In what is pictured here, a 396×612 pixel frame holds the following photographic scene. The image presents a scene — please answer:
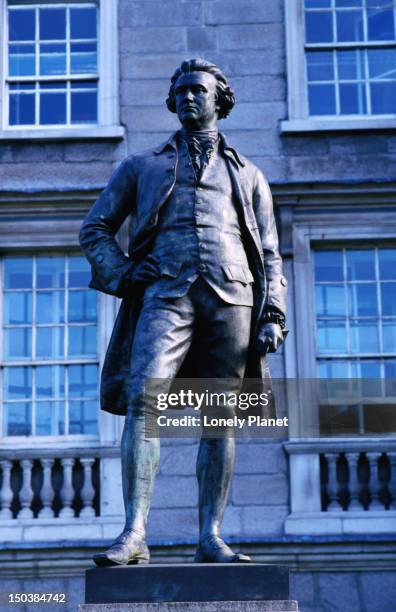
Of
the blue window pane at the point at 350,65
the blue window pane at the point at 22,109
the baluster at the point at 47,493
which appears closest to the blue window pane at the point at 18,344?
the baluster at the point at 47,493

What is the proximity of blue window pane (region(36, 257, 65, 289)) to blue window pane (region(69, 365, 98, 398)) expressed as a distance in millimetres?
825

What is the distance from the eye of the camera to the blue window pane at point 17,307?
14.7 metres

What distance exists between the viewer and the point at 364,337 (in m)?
14.7

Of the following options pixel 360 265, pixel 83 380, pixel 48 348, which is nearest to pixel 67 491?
pixel 83 380

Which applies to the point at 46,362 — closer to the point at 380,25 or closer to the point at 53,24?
the point at 53,24

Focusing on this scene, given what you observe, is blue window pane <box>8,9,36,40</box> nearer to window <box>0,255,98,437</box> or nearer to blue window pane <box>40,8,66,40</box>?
blue window pane <box>40,8,66,40</box>

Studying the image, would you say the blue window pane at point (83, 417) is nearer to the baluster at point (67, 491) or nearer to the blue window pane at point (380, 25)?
the baluster at point (67, 491)

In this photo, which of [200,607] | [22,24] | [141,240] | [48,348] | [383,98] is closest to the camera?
[200,607]

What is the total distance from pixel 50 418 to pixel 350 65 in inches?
176

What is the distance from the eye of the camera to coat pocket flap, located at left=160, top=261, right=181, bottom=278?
744 centimetres

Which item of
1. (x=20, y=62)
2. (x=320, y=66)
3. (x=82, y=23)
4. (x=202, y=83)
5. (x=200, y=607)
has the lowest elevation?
(x=200, y=607)

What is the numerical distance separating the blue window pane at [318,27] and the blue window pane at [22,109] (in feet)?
9.00

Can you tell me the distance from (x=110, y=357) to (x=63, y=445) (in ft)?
22.3

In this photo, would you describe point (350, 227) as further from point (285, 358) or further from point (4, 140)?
point (4, 140)
